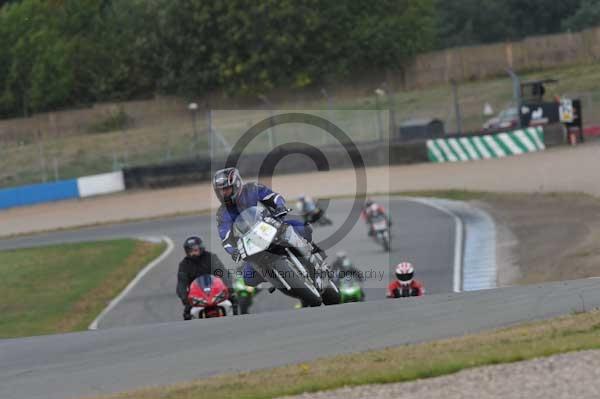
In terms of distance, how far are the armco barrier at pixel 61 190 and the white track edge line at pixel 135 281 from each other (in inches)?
409

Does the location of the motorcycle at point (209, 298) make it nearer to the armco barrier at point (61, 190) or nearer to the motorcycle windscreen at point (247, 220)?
the motorcycle windscreen at point (247, 220)

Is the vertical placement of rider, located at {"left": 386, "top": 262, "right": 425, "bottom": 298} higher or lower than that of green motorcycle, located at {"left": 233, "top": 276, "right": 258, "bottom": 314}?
higher

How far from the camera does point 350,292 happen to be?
14.0 metres

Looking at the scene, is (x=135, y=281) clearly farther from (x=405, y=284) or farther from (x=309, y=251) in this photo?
(x=309, y=251)

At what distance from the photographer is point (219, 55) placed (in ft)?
182

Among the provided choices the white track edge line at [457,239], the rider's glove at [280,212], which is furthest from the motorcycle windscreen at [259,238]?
the white track edge line at [457,239]

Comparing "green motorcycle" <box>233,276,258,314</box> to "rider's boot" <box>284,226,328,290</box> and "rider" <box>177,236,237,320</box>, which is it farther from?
"rider's boot" <box>284,226,328,290</box>

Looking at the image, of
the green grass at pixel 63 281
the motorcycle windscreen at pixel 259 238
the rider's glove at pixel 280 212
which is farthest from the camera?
the green grass at pixel 63 281

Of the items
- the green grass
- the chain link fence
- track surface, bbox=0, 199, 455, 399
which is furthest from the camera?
the chain link fence

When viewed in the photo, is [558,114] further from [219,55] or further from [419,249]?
[219,55]

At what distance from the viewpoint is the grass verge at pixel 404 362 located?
24.3 feet

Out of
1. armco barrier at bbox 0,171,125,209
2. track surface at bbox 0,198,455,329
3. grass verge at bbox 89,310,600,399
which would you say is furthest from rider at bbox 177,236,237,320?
armco barrier at bbox 0,171,125,209

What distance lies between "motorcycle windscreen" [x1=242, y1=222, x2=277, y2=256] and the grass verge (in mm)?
1856

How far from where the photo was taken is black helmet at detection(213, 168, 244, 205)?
10453mm
